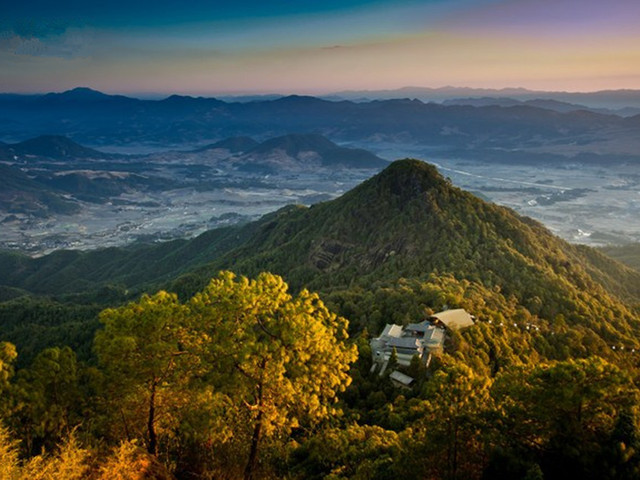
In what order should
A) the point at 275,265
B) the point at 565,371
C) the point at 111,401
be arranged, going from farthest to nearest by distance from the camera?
the point at 275,265
the point at 111,401
the point at 565,371

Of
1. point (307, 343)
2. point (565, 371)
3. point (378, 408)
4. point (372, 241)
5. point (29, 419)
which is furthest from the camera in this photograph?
point (372, 241)

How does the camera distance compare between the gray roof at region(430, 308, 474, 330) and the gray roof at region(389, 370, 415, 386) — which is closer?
the gray roof at region(389, 370, 415, 386)

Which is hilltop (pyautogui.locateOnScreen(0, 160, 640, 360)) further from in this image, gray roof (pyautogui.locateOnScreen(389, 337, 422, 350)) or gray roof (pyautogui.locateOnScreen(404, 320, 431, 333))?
gray roof (pyautogui.locateOnScreen(389, 337, 422, 350))

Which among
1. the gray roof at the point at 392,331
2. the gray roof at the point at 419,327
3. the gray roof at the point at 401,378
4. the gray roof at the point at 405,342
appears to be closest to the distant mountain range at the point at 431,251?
the gray roof at the point at 392,331

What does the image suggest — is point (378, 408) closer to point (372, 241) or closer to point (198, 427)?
point (198, 427)

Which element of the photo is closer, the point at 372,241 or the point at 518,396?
the point at 518,396

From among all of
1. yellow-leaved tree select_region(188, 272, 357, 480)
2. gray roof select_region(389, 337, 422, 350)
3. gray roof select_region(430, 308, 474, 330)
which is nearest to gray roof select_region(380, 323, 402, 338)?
gray roof select_region(389, 337, 422, 350)

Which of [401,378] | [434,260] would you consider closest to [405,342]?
[401,378]

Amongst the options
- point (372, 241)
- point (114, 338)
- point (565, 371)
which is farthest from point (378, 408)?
point (372, 241)
